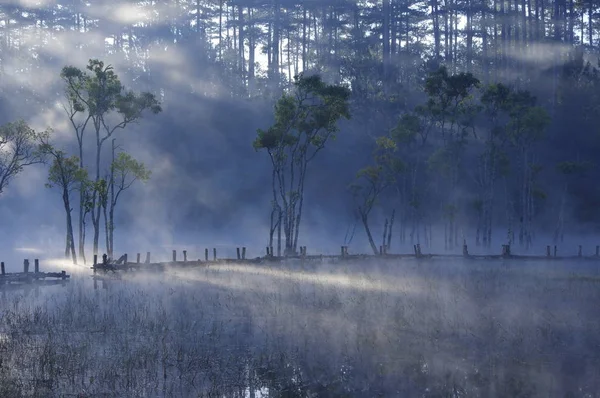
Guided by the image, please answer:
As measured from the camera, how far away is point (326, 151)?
3327 inches

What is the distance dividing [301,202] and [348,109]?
19572 millimetres

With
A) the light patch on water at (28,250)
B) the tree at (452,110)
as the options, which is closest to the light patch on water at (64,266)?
the light patch on water at (28,250)

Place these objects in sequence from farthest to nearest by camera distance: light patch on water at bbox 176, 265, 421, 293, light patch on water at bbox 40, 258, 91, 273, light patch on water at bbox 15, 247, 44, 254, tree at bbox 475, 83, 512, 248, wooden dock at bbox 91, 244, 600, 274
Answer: light patch on water at bbox 15, 247, 44, 254 → tree at bbox 475, 83, 512, 248 → light patch on water at bbox 40, 258, 91, 273 → wooden dock at bbox 91, 244, 600, 274 → light patch on water at bbox 176, 265, 421, 293

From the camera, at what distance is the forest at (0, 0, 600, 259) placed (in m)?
65.1

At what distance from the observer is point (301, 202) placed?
52438 millimetres

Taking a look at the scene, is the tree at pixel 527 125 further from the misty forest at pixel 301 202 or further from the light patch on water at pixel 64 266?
the light patch on water at pixel 64 266

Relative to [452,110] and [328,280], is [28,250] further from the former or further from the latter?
[328,280]

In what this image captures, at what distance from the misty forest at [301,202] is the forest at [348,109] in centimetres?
36

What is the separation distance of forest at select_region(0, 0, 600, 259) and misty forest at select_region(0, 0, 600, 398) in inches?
14.1

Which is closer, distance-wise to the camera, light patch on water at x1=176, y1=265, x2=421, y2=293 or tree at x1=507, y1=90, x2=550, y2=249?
light patch on water at x1=176, y1=265, x2=421, y2=293

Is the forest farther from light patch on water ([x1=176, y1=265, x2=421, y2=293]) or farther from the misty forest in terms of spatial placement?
light patch on water ([x1=176, y1=265, x2=421, y2=293])

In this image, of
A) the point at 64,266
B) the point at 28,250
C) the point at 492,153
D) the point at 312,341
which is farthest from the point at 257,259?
the point at 28,250

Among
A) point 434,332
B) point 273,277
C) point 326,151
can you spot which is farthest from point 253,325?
point 326,151

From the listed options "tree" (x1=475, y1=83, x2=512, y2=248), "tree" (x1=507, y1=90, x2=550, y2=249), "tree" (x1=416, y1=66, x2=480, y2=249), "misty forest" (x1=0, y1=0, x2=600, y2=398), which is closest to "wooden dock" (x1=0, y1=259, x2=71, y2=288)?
"misty forest" (x1=0, y1=0, x2=600, y2=398)
